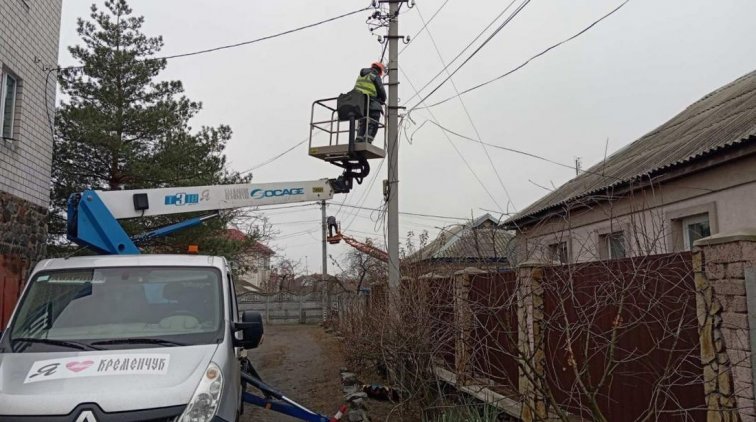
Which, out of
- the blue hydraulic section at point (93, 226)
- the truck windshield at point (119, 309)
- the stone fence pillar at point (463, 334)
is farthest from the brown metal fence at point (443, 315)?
the blue hydraulic section at point (93, 226)

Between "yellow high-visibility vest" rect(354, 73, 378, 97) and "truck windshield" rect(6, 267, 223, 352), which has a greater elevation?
"yellow high-visibility vest" rect(354, 73, 378, 97)

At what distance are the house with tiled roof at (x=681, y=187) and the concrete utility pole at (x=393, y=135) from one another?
223 centimetres

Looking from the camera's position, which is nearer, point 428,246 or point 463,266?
point 463,266

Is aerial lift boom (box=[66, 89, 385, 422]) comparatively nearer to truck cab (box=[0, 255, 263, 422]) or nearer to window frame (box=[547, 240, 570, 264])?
truck cab (box=[0, 255, 263, 422])

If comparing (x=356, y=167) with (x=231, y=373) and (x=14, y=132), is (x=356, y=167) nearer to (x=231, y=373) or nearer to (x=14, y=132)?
(x=231, y=373)

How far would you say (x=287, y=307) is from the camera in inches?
1230

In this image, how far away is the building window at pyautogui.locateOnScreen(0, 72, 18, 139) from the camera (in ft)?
33.4

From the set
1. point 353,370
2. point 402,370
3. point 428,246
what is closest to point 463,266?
point 428,246

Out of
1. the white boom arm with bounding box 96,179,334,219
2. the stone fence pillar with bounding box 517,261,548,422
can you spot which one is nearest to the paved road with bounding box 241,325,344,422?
the white boom arm with bounding box 96,179,334,219

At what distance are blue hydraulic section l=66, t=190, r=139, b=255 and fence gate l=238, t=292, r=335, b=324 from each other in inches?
956

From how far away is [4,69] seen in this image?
10125mm

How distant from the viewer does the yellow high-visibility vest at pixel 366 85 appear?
9.76 meters

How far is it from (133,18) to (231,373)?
17135mm

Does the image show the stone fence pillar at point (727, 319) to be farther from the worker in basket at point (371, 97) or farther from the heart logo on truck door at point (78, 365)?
the worker in basket at point (371, 97)
